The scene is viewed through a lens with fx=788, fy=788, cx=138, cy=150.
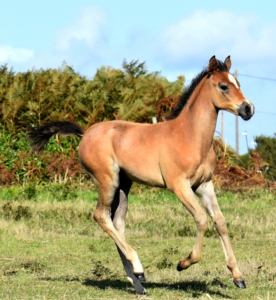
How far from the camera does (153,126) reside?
8453 mm

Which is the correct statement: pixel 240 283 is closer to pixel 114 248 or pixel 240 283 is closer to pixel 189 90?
pixel 189 90

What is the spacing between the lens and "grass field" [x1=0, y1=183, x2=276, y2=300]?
8094 mm

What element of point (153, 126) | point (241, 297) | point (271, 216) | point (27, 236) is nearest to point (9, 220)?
point (27, 236)

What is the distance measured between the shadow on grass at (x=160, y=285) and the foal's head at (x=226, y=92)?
1.79 meters

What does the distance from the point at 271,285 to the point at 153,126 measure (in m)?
2.08

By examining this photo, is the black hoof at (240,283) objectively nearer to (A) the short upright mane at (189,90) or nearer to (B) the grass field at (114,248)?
(B) the grass field at (114,248)

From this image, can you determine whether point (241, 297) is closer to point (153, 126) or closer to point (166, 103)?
point (153, 126)

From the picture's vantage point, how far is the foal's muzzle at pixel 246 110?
7676 millimetres

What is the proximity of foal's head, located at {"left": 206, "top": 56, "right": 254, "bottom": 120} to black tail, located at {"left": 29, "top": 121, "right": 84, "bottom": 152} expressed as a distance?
6.43ft

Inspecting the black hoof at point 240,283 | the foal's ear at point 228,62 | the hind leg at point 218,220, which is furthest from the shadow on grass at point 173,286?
the foal's ear at point 228,62

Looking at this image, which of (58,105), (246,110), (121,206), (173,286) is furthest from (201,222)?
(58,105)

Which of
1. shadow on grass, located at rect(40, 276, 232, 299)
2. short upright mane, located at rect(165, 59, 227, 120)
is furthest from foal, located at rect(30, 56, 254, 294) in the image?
shadow on grass, located at rect(40, 276, 232, 299)

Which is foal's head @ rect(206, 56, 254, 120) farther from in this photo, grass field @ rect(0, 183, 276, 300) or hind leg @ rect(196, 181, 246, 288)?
grass field @ rect(0, 183, 276, 300)

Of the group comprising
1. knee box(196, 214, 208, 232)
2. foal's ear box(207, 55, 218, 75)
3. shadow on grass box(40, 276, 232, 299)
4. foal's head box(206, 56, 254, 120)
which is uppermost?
foal's ear box(207, 55, 218, 75)
